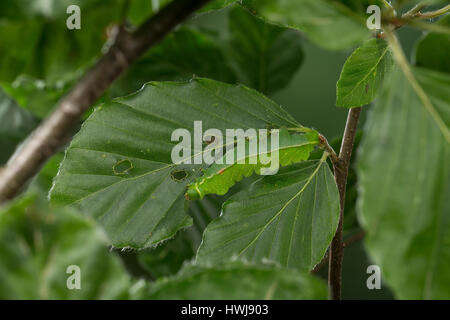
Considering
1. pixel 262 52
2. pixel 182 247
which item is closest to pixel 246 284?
pixel 182 247

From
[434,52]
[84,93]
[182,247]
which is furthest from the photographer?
[182,247]

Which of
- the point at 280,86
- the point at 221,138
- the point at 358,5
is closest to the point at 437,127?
the point at 358,5

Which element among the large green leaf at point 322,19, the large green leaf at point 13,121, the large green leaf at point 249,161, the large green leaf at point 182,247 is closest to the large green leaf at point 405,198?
the large green leaf at point 322,19

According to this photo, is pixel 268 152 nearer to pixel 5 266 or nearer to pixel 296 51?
pixel 5 266

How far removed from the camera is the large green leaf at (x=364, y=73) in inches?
13.0

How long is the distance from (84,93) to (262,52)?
627 millimetres

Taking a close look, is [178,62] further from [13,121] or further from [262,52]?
[13,121]

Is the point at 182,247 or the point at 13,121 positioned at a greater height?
the point at 13,121

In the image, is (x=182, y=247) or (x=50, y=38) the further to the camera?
(x=182, y=247)

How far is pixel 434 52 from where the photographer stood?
291 mm

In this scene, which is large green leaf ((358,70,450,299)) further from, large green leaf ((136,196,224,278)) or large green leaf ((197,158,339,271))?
large green leaf ((136,196,224,278))

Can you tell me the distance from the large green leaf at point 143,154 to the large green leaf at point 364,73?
0.16 feet
